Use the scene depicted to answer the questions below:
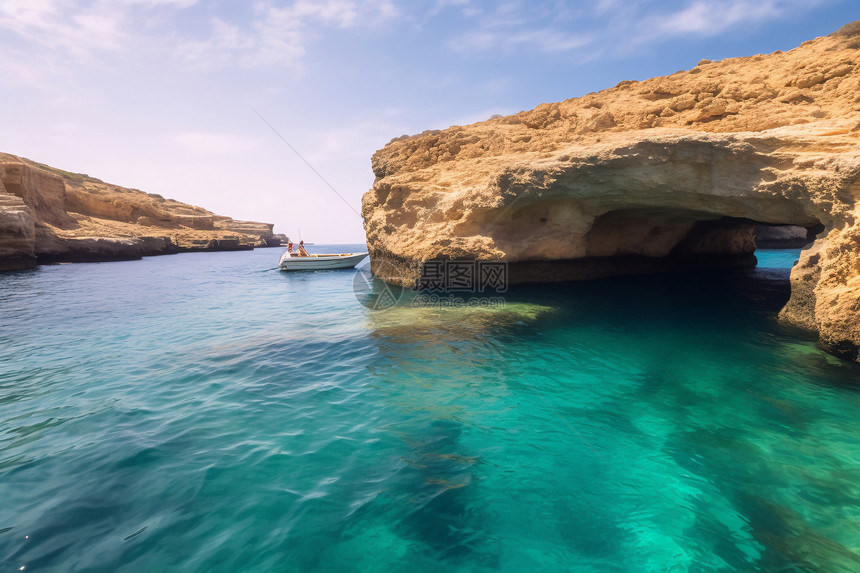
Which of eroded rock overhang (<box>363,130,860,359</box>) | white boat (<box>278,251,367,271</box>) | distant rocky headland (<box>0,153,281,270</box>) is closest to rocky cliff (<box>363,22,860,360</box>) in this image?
eroded rock overhang (<box>363,130,860,359</box>)

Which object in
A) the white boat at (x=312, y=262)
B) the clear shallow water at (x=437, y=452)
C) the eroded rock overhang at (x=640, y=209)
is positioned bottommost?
the clear shallow water at (x=437, y=452)

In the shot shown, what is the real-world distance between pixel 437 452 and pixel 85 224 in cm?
5832

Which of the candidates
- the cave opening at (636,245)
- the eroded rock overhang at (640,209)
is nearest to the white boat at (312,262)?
the eroded rock overhang at (640,209)

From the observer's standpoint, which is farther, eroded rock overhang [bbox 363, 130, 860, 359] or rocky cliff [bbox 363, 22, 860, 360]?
rocky cliff [bbox 363, 22, 860, 360]

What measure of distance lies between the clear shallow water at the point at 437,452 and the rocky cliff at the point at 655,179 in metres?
2.80

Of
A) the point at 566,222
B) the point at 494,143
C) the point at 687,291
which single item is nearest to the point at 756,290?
the point at 687,291

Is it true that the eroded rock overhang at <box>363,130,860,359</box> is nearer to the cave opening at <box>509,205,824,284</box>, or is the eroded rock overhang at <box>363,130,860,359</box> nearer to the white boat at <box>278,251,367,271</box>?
the cave opening at <box>509,205,824,284</box>

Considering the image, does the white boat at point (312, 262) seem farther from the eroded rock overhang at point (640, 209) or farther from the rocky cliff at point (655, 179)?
the rocky cliff at point (655, 179)

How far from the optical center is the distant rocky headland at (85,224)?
27.5m

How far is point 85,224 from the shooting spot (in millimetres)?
45031

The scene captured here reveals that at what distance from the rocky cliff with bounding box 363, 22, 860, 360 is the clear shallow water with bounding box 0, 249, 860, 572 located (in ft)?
9.20

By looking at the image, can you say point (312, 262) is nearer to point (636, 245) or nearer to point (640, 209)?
point (636, 245)

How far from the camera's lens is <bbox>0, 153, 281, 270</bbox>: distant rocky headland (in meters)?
27.5

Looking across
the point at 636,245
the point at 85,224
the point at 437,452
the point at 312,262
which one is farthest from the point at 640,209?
the point at 85,224
